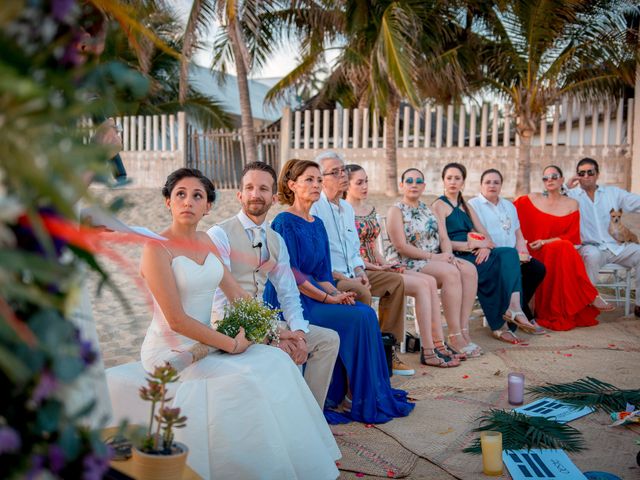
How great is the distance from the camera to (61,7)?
3.33 ft

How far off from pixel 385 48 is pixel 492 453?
33.4ft

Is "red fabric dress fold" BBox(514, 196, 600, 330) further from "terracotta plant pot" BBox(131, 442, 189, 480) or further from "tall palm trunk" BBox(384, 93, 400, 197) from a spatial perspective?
"tall palm trunk" BBox(384, 93, 400, 197)

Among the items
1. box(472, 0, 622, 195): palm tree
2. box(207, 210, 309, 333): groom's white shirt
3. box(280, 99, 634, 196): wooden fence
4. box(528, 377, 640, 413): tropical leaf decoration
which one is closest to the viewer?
box(207, 210, 309, 333): groom's white shirt

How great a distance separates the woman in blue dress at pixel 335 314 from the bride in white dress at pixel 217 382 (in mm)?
962

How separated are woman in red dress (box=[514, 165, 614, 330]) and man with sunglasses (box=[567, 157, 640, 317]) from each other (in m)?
0.18

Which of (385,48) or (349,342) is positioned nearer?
(349,342)

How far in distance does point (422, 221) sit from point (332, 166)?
1311mm

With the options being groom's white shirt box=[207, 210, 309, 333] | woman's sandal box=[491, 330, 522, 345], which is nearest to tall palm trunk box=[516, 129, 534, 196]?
woman's sandal box=[491, 330, 522, 345]

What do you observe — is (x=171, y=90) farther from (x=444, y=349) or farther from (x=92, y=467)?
(x=92, y=467)

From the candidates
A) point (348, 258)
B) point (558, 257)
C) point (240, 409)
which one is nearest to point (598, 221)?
point (558, 257)

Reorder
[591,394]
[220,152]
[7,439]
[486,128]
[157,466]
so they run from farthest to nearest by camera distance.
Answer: [220,152] < [486,128] < [591,394] < [157,466] < [7,439]

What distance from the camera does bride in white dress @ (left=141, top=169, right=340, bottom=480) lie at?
9.52ft

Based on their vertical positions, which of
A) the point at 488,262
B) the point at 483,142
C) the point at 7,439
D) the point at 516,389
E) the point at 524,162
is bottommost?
the point at 516,389

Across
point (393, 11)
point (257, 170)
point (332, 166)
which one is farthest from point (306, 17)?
point (257, 170)
